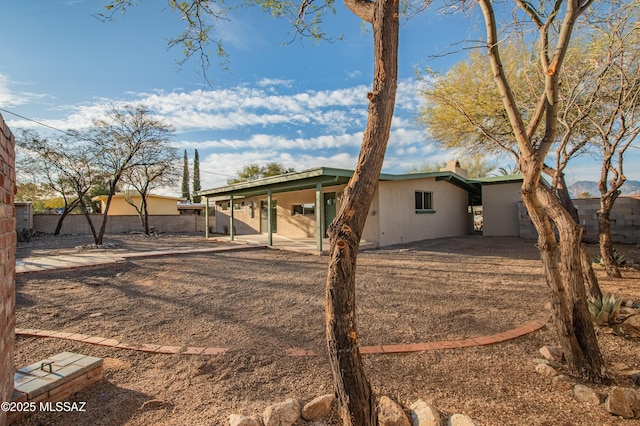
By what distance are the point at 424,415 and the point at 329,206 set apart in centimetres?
1216

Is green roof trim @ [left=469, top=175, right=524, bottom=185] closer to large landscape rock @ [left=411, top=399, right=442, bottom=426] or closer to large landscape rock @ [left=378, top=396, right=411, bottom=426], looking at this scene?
large landscape rock @ [left=411, top=399, right=442, bottom=426]

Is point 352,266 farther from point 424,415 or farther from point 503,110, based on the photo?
point 503,110

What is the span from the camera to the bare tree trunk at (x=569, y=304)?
8.02 feet

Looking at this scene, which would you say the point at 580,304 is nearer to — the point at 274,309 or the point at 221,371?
the point at 221,371

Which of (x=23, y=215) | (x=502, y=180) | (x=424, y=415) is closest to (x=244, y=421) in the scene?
(x=424, y=415)

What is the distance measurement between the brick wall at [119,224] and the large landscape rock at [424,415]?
2332 cm

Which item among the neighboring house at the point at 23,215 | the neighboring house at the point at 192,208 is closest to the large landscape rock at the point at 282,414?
the neighboring house at the point at 23,215

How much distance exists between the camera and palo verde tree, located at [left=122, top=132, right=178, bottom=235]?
16.0m

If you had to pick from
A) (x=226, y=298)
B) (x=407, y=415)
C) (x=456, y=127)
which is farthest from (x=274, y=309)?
(x=456, y=127)

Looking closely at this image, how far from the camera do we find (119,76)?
279 inches

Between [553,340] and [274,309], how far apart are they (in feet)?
10.8

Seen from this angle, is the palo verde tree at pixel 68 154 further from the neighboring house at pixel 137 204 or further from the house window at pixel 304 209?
the neighboring house at pixel 137 204

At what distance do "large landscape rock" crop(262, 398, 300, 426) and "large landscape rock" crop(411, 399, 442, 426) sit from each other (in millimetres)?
740

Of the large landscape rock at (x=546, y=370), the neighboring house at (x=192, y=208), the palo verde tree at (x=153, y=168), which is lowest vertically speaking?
the large landscape rock at (x=546, y=370)
